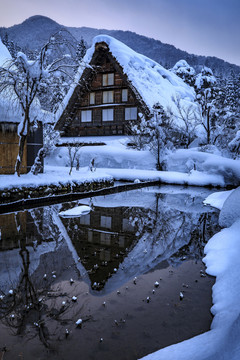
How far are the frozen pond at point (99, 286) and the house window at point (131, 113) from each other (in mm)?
19342

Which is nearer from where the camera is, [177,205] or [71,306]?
[71,306]

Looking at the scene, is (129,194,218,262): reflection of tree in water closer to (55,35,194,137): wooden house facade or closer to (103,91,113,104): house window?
(55,35,194,137): wooden house facade

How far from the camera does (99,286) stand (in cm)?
462

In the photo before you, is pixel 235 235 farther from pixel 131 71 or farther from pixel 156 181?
pixel 131 71

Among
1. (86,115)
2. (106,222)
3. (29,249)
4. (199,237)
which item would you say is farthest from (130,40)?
(29,249)

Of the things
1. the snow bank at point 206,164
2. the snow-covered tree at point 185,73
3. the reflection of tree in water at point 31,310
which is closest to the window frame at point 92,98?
the snow bank at point 206,164

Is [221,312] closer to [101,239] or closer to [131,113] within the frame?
[101,239]

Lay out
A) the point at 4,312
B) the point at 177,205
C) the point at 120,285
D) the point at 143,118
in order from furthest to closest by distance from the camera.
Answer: the point at 143,118, the point at 177,205, the point at 120,285, the point at 4,312

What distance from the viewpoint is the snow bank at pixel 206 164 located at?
730 inches

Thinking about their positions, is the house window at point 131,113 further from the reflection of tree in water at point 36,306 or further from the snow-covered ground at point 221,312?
the reflection of tree in water at point 36,306

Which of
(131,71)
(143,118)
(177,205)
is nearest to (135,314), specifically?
(177,205)

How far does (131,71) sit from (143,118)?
5.05 metres

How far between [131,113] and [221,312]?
2471 centimetres

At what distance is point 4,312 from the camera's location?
3.81 metres
